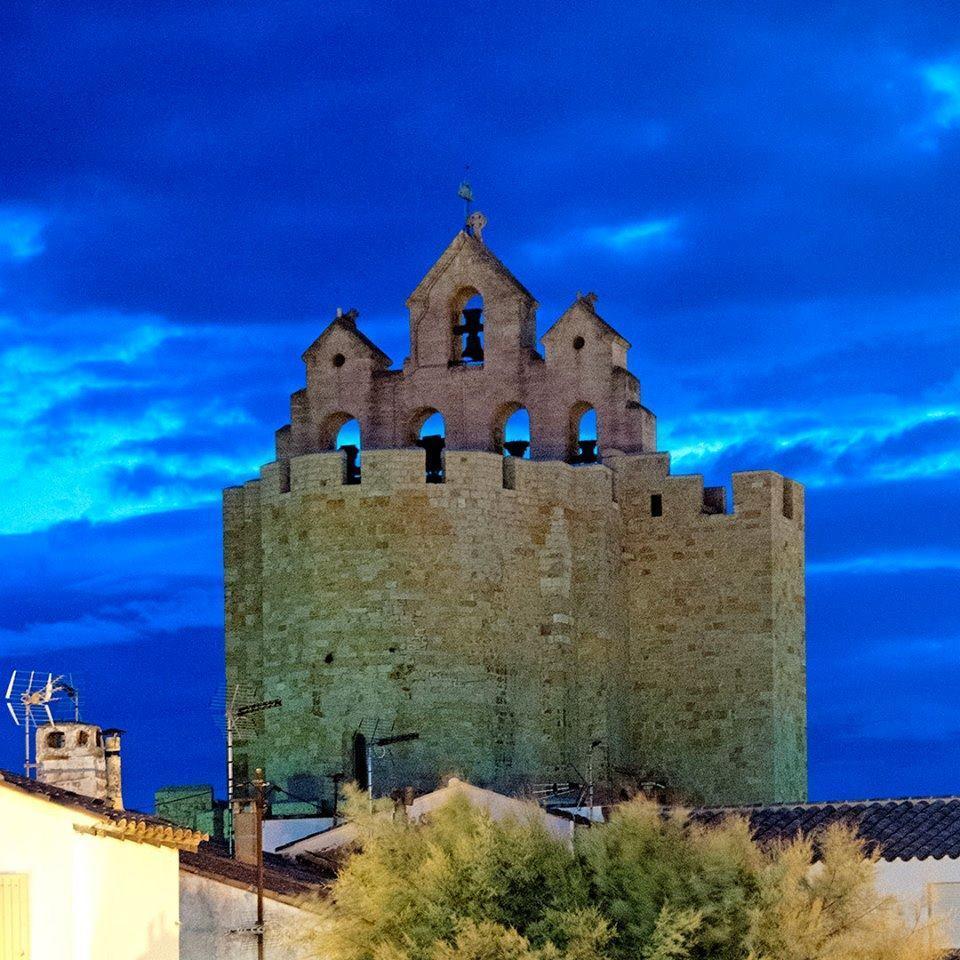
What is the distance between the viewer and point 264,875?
3869 centimetres

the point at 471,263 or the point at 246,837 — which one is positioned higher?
the point at 471,263

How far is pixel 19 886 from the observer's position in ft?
108

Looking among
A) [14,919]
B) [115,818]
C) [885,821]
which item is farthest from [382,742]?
[14,919]

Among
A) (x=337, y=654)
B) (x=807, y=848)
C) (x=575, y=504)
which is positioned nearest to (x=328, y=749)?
(x=337, y=654)

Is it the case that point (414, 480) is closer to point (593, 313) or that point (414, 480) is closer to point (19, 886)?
point (593, 313)

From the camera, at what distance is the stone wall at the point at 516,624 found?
5041cm

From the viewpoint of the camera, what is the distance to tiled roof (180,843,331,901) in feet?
121

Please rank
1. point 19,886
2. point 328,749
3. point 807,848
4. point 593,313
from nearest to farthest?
point 19,886 < point 807,848 < point 328,749 < point 593,313

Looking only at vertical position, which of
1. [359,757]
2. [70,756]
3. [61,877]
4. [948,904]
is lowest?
[61,877]

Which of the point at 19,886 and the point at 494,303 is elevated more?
the point at 494,303

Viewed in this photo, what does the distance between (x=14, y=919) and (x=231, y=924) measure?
421 cm

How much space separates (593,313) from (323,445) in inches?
191

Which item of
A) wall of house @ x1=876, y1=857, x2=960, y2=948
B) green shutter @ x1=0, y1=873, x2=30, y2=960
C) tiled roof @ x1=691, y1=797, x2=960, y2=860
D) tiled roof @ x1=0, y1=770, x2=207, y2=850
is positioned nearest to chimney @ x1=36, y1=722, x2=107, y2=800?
tiled roof @ x1=0, y1=770, x2=207, y2=850

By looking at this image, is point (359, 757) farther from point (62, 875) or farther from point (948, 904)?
point (62, 875)
